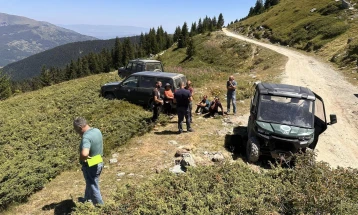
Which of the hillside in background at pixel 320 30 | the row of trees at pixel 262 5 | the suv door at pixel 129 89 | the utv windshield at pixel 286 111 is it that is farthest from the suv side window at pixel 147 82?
the row of trees at pixel 262 5

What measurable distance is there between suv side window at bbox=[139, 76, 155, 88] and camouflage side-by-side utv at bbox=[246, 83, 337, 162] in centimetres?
681

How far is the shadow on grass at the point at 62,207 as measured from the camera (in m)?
6.70

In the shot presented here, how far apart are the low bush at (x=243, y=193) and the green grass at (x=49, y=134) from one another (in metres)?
3.57

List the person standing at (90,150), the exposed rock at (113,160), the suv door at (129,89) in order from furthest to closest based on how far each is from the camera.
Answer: the suv door at (129,89) < the exposed rock at (113,160) < the person standing at (90,150)

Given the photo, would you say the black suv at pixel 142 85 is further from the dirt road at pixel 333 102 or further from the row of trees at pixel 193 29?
the row of trees at pixel 193 29

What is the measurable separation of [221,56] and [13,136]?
4226 cm

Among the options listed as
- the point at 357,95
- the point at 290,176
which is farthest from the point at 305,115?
the point at 357,95

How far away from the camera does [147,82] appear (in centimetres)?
1564

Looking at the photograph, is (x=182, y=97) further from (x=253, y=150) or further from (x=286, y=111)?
(x=286, y=111)

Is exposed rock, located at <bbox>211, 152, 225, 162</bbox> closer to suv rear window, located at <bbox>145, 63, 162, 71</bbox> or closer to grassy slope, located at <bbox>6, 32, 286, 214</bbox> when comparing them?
grassy slope, located at <bbox>6, 32, 286, 214</bbox>

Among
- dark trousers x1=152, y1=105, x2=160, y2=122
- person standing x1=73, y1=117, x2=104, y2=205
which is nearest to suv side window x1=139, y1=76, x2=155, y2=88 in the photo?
dark trousers x1=152, y1=105, x2=160, y2=122

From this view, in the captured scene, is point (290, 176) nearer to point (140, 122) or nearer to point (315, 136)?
point (315, 136)

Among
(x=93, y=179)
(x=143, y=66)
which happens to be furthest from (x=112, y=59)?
(x=93, y=179)

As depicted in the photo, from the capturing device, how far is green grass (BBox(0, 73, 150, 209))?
26.5ft
